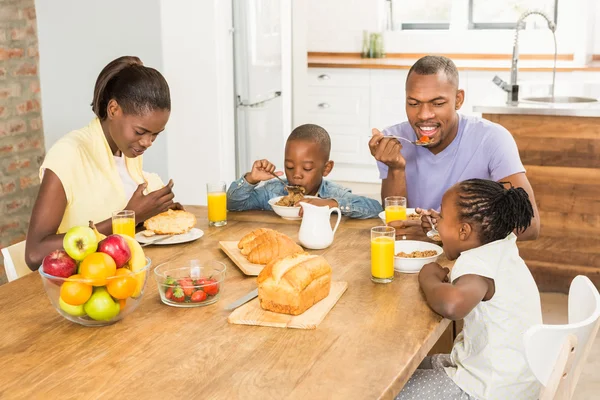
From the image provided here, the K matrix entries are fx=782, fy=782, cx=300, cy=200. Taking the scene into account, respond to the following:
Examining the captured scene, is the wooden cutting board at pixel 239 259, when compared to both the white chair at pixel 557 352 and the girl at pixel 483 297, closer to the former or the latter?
the girl at pixel 483 297

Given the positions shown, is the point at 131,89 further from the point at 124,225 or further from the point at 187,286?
the point at 187,286

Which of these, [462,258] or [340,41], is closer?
[462,258]

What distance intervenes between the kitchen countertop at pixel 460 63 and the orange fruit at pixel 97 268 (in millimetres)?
4642

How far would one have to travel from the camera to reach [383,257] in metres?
1.93

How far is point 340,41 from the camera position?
22.6ft

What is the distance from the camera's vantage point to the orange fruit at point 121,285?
64.1 inches

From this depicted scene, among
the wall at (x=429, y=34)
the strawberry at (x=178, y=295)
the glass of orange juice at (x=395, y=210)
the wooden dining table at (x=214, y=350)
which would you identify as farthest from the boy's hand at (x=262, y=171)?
the wall at (x=429, y=34)

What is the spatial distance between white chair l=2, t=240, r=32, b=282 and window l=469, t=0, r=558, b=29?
5131mm

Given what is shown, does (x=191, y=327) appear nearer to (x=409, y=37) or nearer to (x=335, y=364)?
(x=335, y=364)

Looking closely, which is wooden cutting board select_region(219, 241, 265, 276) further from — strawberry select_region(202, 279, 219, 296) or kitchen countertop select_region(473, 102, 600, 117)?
kitchen countertop select_region(473, 102, 600, 117)

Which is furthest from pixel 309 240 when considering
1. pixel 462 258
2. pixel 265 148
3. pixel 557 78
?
pixel 557 78

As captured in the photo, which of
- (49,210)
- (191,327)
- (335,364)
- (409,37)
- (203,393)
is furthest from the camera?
(409,37)

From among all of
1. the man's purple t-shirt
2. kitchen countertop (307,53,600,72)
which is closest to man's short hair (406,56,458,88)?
the man's purple t-shirt

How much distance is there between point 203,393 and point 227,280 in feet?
2.09
